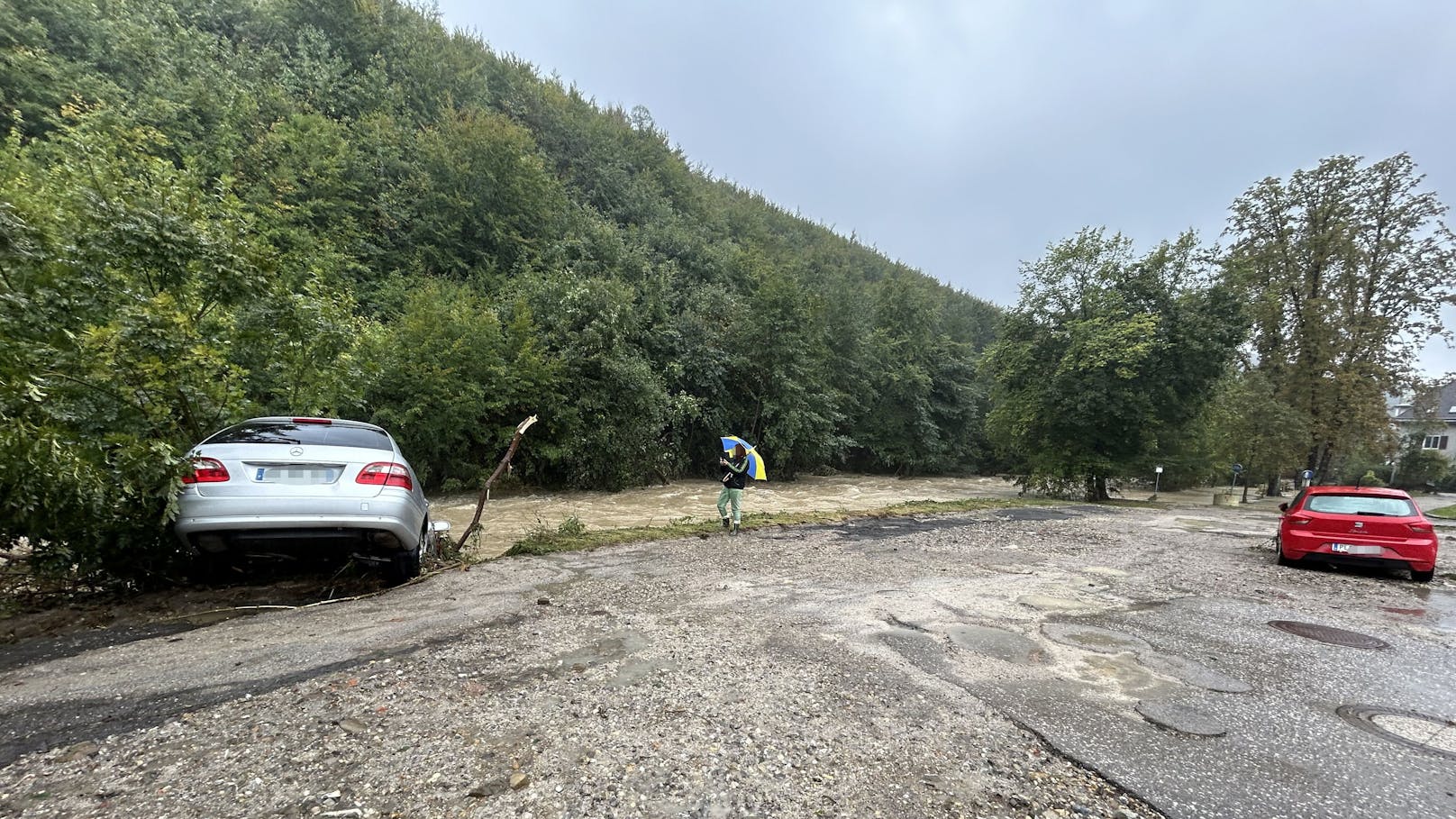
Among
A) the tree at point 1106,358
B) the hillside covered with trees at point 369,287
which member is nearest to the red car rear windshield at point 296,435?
the hillside covered with trees at point 369,287

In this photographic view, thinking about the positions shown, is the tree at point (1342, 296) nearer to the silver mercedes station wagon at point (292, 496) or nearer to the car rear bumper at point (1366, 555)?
the car rear bumper at point (1366, 555)

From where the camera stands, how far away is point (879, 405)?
116ft

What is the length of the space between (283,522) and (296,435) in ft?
2.47

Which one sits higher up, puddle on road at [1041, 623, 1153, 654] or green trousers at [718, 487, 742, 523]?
green trousers at [718, 487, 742, 523]

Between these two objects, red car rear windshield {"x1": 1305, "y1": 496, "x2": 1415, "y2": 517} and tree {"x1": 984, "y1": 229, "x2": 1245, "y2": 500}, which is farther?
tree {"x1": 984, "y1": 229, "x2": 1245, "y2": 500}

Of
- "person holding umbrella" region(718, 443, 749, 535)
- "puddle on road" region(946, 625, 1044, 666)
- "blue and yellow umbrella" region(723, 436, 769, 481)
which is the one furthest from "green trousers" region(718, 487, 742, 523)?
"puddle on road" region(946, 625, 1044, 666)

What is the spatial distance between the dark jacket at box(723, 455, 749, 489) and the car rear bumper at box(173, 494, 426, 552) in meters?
5.33

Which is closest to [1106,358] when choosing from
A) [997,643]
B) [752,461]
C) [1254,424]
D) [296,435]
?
[1254,424]

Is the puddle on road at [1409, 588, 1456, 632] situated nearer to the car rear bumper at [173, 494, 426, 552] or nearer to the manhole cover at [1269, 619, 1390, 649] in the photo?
the manhole cover at [1269, 619, 1390, 649]

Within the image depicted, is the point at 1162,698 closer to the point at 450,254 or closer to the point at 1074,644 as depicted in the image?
the point at 1074,644

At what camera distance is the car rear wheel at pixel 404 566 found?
5035 millimetres

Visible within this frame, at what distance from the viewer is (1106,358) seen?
21156mm

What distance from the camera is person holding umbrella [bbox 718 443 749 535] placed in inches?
365

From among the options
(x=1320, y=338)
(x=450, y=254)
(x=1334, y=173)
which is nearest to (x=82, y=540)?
(x=450, y=254)
